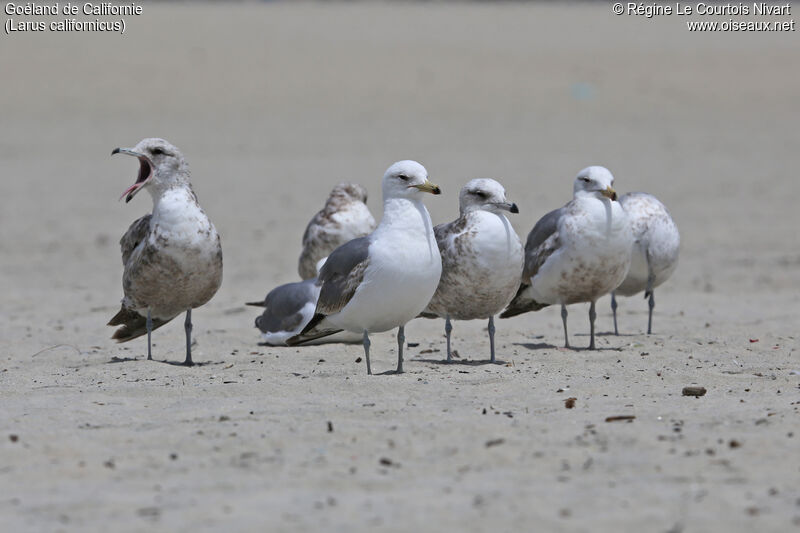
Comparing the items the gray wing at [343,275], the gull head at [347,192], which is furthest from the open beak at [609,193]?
the gull head at [347,192]

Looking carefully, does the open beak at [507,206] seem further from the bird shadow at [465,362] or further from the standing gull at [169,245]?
the standing gull at [169,245]

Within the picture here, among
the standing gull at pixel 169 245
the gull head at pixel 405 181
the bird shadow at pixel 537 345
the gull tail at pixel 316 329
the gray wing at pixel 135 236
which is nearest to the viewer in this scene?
the gull head at pixel 405 181

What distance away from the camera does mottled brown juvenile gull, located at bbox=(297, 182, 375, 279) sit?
32.0ft

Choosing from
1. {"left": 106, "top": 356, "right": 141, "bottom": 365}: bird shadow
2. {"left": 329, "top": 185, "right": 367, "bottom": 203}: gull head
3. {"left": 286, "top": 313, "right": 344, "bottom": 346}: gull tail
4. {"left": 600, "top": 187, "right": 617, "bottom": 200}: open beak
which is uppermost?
{"left": 329, "top": 185, "right": 367, "bottom": 203}: gull head

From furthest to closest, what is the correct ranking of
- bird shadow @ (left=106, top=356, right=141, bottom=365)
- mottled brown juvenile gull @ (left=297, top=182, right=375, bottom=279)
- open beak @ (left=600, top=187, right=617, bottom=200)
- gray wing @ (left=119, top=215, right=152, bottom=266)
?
mottled brown juvenile gull @ (left=297, top=182, right=375, bottom=279)
open beak @ (left=600, top=187, right=617, bottom=200)
bird shadow @ (left=106, top=356, right=141, bottom=365)
gray wing @ (left=119, top=215, right=152, bottom=266)

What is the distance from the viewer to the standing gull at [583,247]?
8172 mm

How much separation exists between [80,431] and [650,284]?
5386 millimetres

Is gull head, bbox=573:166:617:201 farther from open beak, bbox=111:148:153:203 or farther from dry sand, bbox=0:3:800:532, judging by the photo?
open beak, bbox=111:148:153:203

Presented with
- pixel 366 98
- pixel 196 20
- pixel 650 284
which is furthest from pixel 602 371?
pixel 196 20

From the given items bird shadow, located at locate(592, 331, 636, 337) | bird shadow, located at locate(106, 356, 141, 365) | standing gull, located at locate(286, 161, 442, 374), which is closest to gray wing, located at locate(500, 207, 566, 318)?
bird shadow, located at locate(592, 331, 636, 337)

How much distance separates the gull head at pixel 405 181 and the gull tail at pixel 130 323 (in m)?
2.26

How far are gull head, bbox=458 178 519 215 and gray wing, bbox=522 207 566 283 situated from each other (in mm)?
717

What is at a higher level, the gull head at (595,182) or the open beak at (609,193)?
the gull head at (595,182)

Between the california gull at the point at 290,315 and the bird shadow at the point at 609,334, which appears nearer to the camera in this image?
the california gull at the point at 290,315
